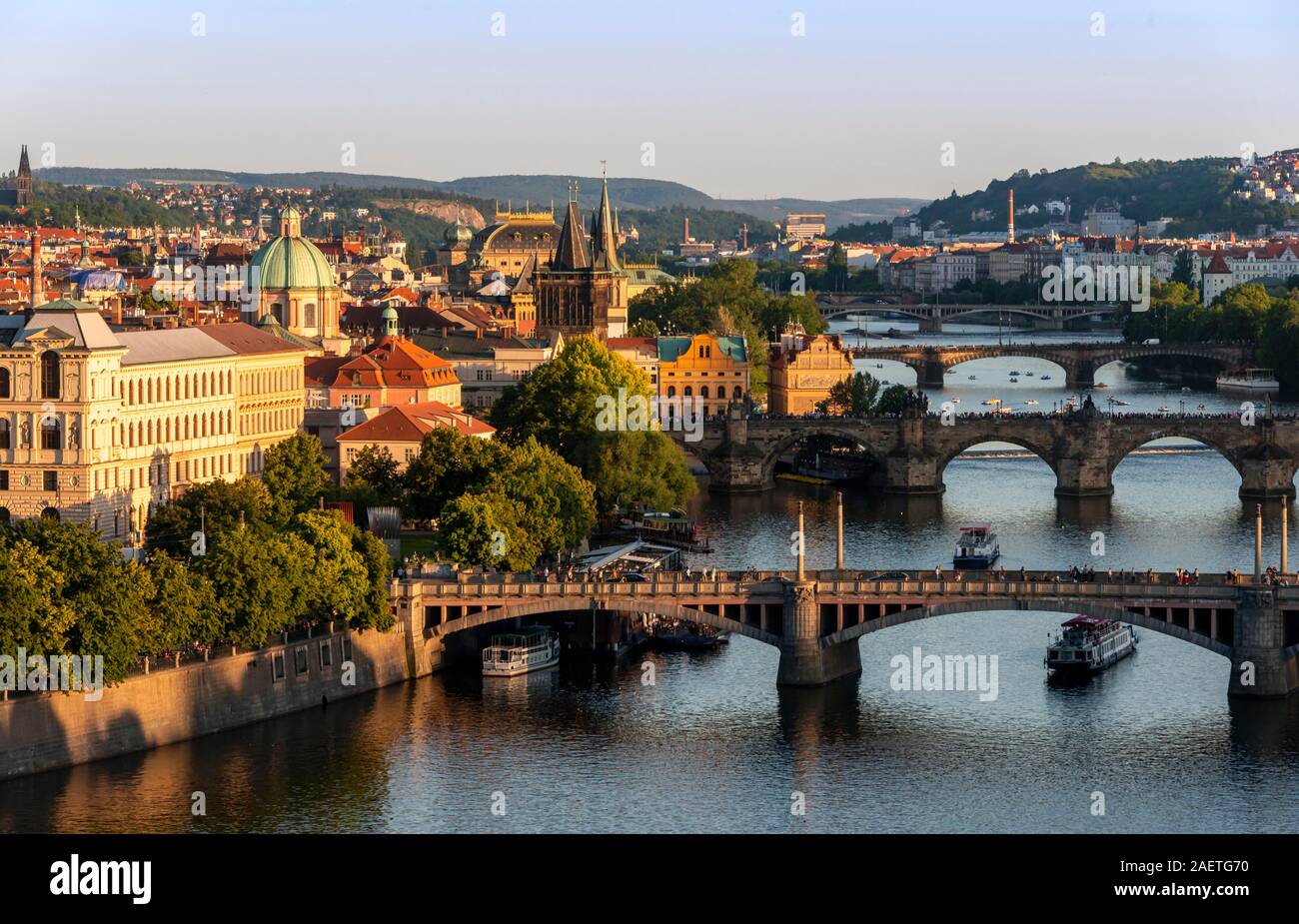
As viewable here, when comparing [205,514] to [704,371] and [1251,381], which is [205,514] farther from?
[1251,381]

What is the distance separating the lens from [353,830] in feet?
135

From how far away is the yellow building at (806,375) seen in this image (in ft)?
312

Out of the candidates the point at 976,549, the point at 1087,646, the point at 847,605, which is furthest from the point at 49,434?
the point at 1087,646

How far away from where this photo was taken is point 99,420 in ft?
196

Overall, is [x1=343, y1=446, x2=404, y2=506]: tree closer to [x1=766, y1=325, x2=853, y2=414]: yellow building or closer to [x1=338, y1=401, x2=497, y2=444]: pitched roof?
[x1=338, y1=401, x2=497, y2=444]: pitched roof

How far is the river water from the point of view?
41.6 meters

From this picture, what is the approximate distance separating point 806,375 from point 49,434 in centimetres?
3960

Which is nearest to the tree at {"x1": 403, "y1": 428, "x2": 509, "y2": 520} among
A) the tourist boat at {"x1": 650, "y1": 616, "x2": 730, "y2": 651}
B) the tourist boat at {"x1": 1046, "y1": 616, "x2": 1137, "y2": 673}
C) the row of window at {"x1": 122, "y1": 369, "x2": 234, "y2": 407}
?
the row of window at {"x1": 122, "y1": 369, "x2": 234, "y2": 407}

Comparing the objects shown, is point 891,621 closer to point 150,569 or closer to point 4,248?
point 150,569

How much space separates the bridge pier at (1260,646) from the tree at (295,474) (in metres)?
20.3

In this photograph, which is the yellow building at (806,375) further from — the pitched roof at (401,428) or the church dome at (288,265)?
the pitched roof at (401,428)

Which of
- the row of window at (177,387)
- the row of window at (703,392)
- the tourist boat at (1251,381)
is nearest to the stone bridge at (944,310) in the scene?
the tourist boat at (1251,381)
